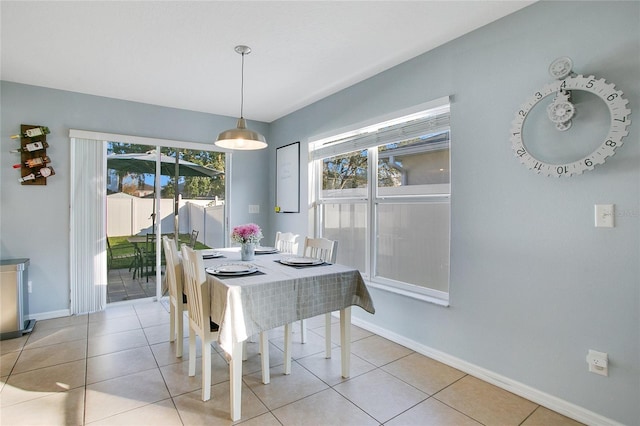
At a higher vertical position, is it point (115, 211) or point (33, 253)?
point (115, 211)

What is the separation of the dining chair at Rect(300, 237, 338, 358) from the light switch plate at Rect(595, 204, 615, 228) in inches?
66.5

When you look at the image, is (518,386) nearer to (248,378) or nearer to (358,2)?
(248,378)

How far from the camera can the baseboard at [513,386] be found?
1.85 meters

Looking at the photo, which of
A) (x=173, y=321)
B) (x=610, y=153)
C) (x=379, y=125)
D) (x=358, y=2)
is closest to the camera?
(x=610, y=153)

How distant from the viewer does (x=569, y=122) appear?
1.89 m

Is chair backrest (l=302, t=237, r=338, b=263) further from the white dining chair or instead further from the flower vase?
the white dining chair

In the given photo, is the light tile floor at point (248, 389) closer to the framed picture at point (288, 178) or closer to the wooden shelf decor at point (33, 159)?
the wooden shelf decor at point (33, 159)

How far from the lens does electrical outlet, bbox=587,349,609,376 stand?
1.79 m

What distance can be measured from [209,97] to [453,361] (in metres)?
3.71

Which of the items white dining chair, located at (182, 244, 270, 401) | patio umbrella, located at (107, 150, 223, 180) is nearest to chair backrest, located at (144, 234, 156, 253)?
patio umbrella, located at (107, 150, 223, 180)

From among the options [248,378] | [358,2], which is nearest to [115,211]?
[248,378]

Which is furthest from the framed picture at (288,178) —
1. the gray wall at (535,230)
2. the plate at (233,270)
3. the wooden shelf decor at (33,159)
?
the wooden shelf decor at (33,159)

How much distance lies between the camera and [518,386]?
2.14 metres

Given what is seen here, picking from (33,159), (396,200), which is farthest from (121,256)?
(396,200)
